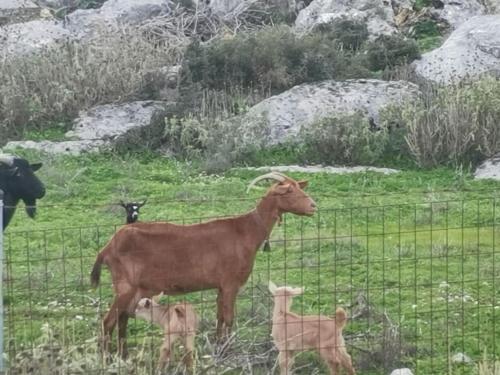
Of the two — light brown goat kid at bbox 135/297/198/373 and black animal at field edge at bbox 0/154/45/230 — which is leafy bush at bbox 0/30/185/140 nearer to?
black animal at field edge at bbox 0/154/45/230

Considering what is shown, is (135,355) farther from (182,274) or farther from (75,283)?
(75,283)

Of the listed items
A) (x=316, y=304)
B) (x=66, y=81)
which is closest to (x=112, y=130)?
(x=66, y=81)

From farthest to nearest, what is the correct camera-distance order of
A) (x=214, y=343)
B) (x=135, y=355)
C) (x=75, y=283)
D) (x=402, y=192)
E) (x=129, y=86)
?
(x=129, y=86) → (x=402, y=192) → (x=75, y=283) → (x=214, y=343) → (x=135, y=355)

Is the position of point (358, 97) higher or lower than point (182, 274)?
lower

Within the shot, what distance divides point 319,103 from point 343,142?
163cm

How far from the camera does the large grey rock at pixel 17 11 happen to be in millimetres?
23797

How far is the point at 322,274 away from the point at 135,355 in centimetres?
325

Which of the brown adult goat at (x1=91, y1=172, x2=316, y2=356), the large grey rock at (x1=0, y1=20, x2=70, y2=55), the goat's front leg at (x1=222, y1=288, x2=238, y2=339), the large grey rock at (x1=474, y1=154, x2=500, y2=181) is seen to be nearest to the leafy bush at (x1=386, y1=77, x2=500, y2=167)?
the large grey rock at (x1=474, y1=154, x2=500, y2=181)

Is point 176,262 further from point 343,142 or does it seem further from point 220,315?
point 343,142

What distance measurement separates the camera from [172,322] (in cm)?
734

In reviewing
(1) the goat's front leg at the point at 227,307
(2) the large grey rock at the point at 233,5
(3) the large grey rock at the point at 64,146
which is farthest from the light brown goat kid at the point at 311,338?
(2) the large grey rock at the point at 233,5

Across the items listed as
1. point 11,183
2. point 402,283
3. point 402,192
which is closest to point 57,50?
point 402,192

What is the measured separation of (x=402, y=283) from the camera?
391 inches

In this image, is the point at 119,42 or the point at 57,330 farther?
the point at 119,42
